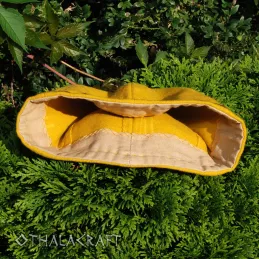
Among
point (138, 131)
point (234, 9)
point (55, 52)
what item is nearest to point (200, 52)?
point (234, 9)

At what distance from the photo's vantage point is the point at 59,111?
146 cm

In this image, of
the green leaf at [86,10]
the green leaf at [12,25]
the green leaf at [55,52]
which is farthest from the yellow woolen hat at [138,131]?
the green leaf at [86,10]

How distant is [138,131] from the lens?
1334 mm

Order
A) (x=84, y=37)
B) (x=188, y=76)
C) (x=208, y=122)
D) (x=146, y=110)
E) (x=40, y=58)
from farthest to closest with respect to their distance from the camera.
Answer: (x=84, y=37)
(x=40, y=58)
(x=188, y=76)
(x=208, y=122)
(x=146, y=110)

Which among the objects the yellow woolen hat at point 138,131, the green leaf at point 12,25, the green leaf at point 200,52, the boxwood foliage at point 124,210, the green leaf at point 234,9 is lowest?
the boxwood foliage at point 124,210

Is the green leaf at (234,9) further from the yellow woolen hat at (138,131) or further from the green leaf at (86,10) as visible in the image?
the yellow woolen hat at (138,131)

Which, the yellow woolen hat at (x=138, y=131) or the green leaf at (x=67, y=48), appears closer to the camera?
the yellow woolen hat at (x=138, y=131)

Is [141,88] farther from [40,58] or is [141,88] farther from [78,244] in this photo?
[40,58]

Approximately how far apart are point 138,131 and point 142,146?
52mm

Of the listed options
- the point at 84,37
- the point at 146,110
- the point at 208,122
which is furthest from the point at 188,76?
the point at 84,37

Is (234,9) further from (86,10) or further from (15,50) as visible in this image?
(15,50)

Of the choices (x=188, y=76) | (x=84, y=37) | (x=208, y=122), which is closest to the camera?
(x=208, y=122)

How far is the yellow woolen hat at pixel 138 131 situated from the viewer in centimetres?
127

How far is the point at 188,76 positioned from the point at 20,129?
0.58m
